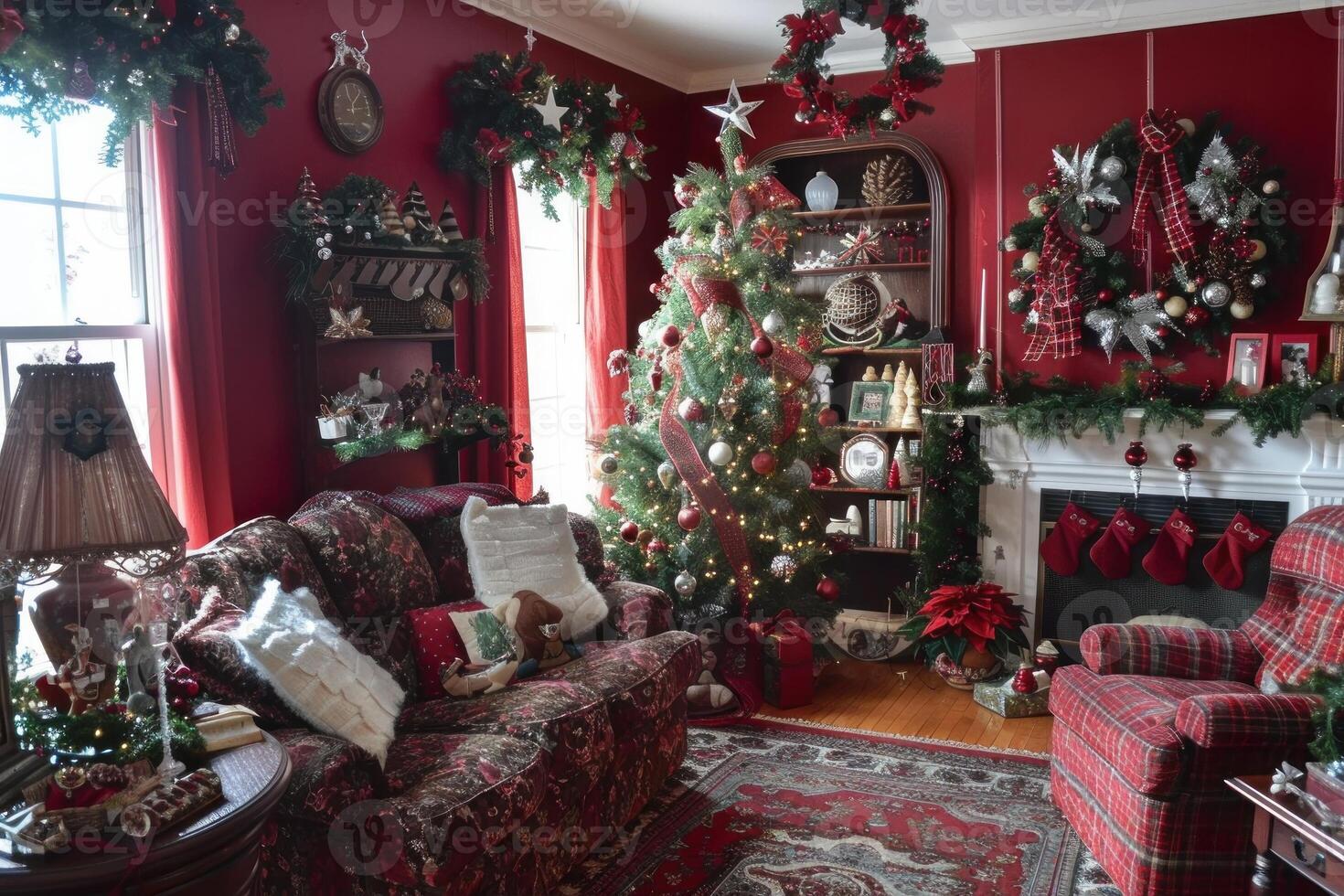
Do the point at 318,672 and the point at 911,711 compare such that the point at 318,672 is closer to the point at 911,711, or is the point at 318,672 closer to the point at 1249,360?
the point at 911,711

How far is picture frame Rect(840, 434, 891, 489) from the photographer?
521cm

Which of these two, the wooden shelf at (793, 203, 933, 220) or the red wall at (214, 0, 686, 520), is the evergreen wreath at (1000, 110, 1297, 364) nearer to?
the wooden shelf at (793, 203, 933, 220)

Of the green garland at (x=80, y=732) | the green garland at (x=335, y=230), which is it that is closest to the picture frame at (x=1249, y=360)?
the green garland at (x=335, y=230)

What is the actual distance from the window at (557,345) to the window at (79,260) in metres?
1.92

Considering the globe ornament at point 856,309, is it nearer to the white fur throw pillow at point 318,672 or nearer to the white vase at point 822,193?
the white vase at point 822,193

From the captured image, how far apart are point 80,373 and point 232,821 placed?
0.82m

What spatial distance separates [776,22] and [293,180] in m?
2.33

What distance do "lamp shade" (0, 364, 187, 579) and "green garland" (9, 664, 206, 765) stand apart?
0.25 meters

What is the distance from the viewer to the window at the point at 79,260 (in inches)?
108

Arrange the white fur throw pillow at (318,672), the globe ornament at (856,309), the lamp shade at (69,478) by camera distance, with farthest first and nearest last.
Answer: the globe ornament at (856,309), the white fur throw pillow at (318,672), the lamp shade at (69,478)

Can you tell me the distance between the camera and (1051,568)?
4.77 metres

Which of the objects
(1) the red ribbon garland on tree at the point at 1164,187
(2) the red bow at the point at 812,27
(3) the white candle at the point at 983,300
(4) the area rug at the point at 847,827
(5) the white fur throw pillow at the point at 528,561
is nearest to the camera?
(4) the area rug at the point at 847,827

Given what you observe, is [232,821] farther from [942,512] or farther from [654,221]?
[654,221]

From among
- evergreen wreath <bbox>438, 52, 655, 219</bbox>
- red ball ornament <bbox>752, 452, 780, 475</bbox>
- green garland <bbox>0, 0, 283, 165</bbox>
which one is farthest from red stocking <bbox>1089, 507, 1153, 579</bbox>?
green garland <bbox>0, 0, 283, 165</bbox>
